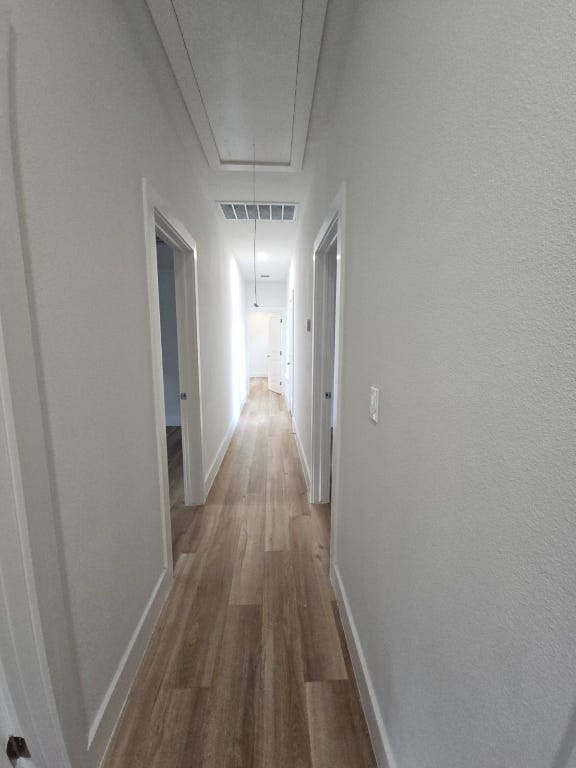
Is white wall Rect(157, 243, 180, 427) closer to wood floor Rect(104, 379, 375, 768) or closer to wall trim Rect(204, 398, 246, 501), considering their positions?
wall trim Rect(204, 398, 246, 501)

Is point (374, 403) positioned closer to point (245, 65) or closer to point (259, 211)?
point (245, 65)

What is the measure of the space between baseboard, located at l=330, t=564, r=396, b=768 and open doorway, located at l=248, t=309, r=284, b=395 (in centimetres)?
571

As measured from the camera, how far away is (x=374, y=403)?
1.05 metres

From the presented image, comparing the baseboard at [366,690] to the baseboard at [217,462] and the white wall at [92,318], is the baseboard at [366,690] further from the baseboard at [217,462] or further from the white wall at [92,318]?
the baseboard at [217,462]

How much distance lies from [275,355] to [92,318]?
6.38 meters

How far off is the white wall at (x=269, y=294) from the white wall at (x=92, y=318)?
5.50 meters

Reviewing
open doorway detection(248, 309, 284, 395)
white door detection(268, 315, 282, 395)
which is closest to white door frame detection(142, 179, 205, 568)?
open doorway detection(248, 309, 284, 395)

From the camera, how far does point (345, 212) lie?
1400 millimetres

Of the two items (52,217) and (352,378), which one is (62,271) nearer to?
(52,217)

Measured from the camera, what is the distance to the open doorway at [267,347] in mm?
7312

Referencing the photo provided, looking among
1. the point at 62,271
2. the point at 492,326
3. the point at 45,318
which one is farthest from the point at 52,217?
the point at 492,326

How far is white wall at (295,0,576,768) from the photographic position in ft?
1.27

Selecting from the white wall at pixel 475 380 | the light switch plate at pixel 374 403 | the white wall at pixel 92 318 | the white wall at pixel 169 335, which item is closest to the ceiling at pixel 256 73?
the white wall at pixel 92 318

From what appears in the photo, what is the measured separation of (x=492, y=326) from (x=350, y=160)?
121 cm
